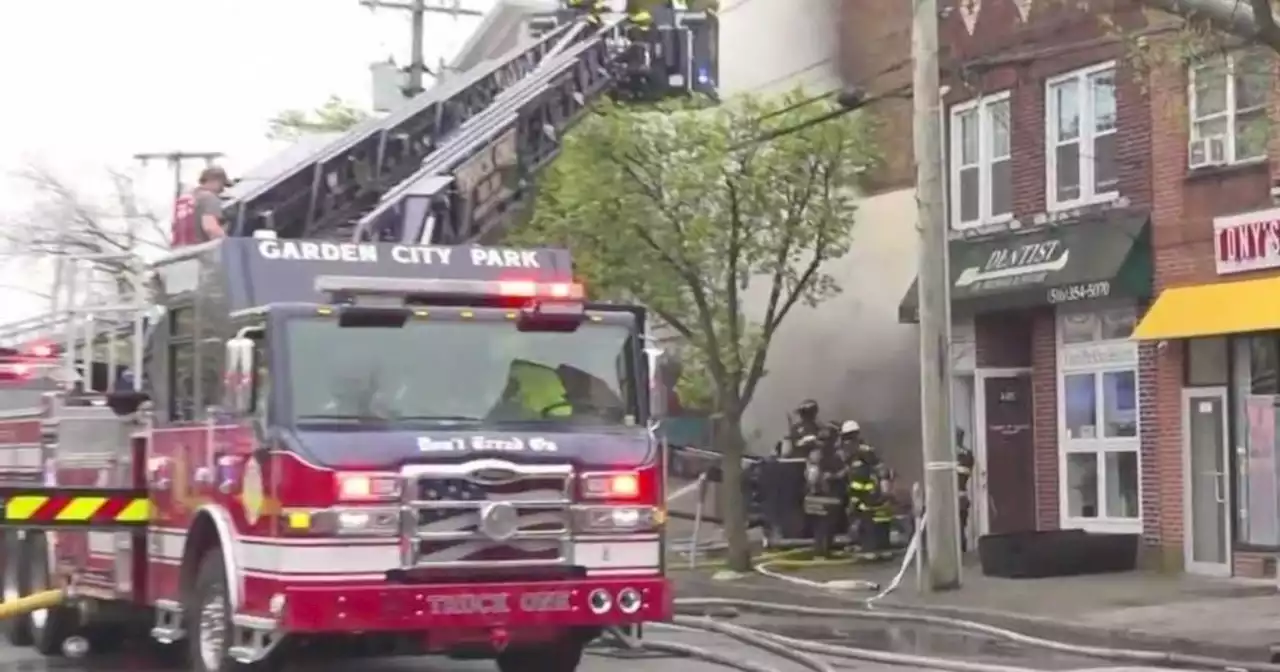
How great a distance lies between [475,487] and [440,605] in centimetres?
64

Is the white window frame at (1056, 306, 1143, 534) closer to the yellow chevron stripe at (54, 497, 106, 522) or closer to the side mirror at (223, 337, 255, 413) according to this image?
the yellow chevron stripe at (54, 497, 106, 522)

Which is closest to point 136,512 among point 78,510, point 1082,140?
point 78,510

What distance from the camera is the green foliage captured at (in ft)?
68.6

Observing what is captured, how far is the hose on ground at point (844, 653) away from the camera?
1227 cm

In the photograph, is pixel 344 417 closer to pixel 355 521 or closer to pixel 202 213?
pixel 355 521

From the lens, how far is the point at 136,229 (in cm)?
4009

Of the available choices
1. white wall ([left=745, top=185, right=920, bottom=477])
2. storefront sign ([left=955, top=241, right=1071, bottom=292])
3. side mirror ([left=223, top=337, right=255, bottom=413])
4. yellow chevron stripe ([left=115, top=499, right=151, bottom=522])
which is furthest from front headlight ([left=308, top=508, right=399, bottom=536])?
white wall ([left=745, top=185, right=920, bottom=477])

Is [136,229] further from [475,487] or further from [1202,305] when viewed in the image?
[475,487]

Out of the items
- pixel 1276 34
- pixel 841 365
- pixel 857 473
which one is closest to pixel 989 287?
pixel 857 473

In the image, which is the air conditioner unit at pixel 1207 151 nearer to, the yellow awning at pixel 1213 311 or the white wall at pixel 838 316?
the yellow awning at pixel 1213 311

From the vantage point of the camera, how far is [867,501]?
2281 centimetres

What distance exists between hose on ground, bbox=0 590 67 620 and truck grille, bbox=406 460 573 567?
13.7 feet

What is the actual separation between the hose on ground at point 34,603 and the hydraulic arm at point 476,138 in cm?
293

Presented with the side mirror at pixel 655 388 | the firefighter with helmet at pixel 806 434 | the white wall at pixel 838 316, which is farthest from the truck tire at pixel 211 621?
the white wall at pixel 838 316
